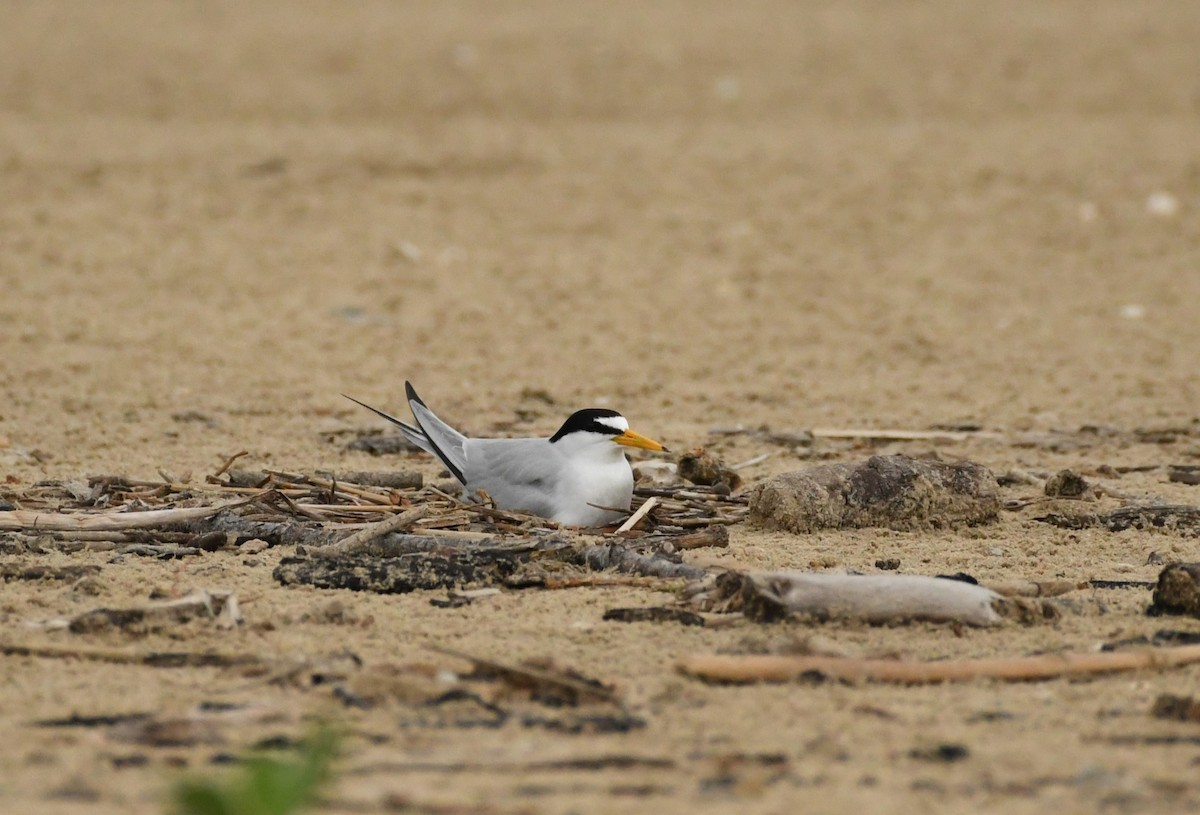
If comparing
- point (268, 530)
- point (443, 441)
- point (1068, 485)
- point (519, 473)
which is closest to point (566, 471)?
point (519, 473)

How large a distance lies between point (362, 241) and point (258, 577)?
6.93 meters

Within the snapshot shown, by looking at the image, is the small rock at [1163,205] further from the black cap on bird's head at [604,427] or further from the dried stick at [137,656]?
the dried stick at [137,656]

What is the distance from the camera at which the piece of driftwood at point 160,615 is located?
3.88m

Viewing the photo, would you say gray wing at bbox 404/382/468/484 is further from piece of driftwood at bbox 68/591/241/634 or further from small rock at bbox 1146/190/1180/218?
small rock at bbox 1146/190/1180/218

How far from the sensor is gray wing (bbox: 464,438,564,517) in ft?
17.4

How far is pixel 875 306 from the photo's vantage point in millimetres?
10133

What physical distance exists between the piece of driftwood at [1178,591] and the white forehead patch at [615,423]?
1.94 metres

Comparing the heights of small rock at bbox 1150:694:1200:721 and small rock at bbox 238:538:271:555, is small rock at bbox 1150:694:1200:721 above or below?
below

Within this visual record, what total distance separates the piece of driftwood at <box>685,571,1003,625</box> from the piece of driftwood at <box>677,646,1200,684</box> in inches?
12.8

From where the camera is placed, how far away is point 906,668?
362cm

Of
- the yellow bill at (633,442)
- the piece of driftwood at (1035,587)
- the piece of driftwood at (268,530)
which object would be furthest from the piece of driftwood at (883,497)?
the piece of driftwood at (268,530)

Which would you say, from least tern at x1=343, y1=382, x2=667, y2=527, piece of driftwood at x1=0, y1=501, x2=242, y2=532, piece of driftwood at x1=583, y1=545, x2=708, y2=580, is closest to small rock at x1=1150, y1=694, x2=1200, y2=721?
piece of driftwood at x1=583, y1=545, x2=708, y2=580

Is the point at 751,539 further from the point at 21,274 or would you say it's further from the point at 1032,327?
the point at 21,274

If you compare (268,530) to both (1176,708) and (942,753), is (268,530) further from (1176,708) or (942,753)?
(1176,708)
